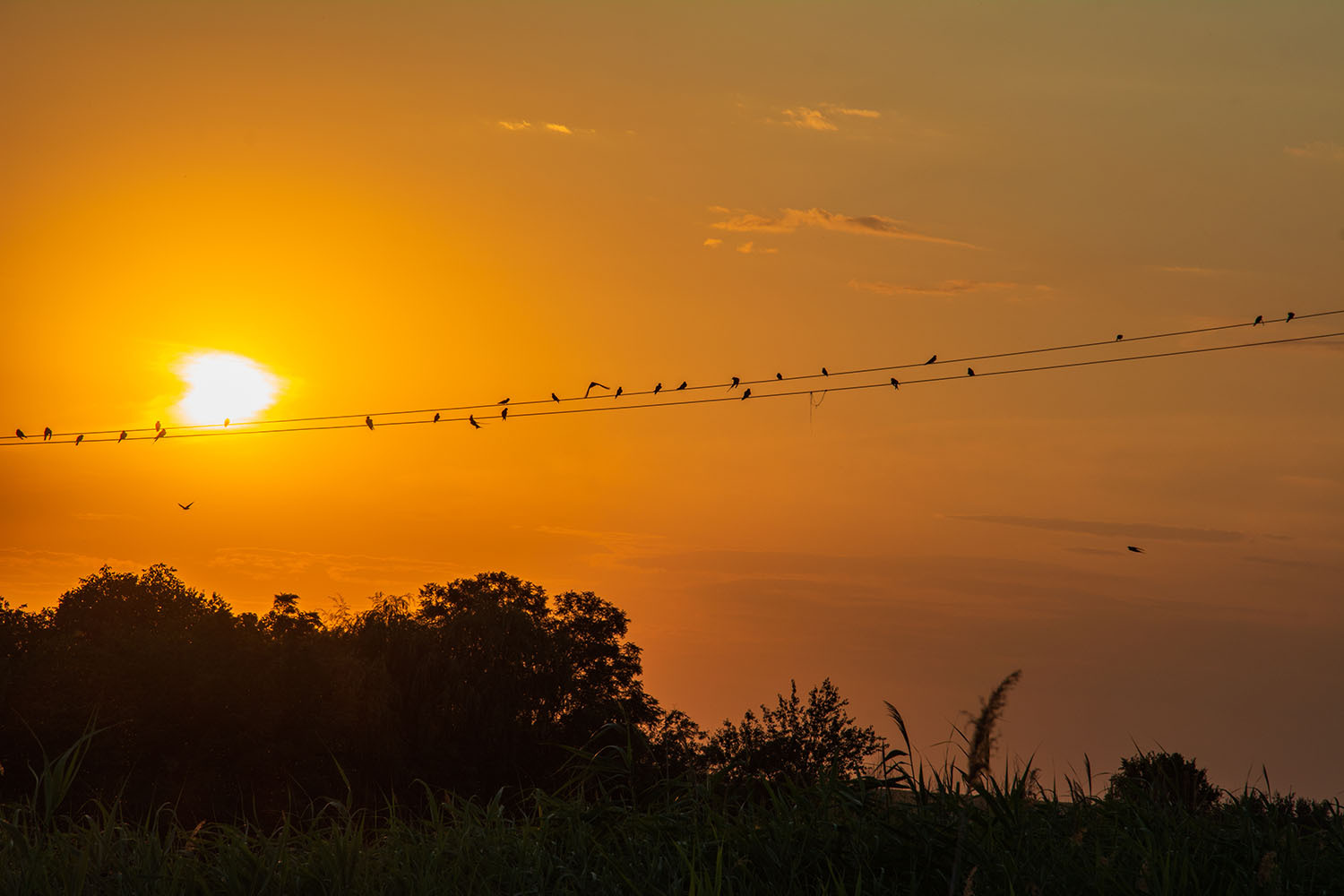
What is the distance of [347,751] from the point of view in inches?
1922

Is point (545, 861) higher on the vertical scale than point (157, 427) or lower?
lower

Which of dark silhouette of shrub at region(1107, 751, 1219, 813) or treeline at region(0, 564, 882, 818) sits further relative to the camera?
treeline at region(0, 564, 882, 818)

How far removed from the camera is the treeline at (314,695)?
4391 centimetres

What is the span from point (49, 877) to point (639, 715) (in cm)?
4869

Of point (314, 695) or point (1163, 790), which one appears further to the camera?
point (314, 695)

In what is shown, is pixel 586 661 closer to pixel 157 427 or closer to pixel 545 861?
pixel 157 427

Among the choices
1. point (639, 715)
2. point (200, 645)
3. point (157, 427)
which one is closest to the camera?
point (157, 427)

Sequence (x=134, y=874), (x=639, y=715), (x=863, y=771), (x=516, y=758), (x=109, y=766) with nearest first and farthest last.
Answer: (x=134, y=874)
(x=863, y=771)
(x=109, y=766)
(x=516, y=758)
(x=639, y=715)

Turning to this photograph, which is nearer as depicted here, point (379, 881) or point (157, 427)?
point (379, 881)

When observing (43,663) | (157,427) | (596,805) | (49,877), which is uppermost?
(157,427)

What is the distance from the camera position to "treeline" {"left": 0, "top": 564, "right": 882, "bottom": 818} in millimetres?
43906

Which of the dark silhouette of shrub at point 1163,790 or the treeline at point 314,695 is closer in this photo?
the dark silhouette of shrub at point 1163,790

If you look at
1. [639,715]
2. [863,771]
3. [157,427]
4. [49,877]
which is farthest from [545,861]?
[639,715]

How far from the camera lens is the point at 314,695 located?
47062 millimetres
